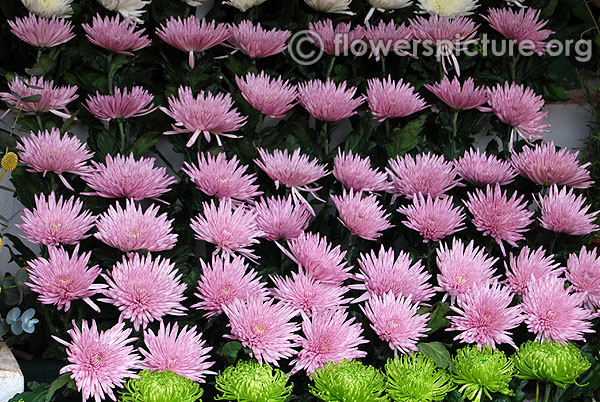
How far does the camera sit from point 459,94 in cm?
164

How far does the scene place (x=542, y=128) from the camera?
1690mm

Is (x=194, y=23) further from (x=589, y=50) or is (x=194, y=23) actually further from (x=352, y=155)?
(x=589, y=50)

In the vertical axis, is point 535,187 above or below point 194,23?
below

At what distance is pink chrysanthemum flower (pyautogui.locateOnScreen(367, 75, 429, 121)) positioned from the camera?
161 cm

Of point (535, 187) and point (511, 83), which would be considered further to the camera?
point (511, 83)

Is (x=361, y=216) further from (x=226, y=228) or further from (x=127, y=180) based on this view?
(x=127, y=180)

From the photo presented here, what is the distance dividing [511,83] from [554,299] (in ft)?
2.03

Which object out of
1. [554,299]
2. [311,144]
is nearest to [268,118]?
[311,144]

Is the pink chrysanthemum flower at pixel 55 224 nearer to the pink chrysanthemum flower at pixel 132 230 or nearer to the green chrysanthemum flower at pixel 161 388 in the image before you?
the pink chrysanthemum flower at pixel 132 230

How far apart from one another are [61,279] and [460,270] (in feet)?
2.43

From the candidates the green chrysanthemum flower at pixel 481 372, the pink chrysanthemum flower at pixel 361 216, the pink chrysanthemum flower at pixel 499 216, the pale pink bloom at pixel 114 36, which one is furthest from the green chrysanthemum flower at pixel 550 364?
the pale pink bloom at pixel 114 36

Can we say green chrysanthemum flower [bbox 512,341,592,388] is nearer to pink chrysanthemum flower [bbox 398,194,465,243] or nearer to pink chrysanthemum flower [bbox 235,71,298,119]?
pink chrysanthemum flower [bbox 398,194,465,243]

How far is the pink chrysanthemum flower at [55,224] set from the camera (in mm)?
1311

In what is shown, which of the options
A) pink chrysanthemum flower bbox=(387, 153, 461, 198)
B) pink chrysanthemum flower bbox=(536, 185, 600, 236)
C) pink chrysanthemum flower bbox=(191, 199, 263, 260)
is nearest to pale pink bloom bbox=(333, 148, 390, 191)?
pink chrysanthemum flower bbox=(387, 153, 461, 198)
